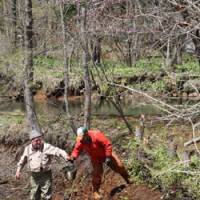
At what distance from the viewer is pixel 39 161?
11453 millimetres

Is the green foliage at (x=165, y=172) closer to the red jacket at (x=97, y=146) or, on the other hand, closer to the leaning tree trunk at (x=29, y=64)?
the red jacket at (x=97, y=146)

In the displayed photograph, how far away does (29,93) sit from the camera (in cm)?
1777

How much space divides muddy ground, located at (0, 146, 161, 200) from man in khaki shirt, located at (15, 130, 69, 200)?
1.83 metres

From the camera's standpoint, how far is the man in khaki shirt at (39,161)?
11.4 metres

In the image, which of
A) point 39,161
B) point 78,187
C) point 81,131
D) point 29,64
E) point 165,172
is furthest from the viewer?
point 29,64

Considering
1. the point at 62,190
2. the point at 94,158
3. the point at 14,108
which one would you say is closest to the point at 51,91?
the point at 14,108

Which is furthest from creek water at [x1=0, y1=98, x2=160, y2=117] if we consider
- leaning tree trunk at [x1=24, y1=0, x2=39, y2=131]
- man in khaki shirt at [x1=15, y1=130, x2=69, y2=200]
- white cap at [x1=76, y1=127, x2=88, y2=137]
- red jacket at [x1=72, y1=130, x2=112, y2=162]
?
man in khaki shirt at [x1=15, y1=130, x2=69, y2=200]

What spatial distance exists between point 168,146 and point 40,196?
9.20ft

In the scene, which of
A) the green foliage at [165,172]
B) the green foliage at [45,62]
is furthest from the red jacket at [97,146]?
the green foliage at [45,62]

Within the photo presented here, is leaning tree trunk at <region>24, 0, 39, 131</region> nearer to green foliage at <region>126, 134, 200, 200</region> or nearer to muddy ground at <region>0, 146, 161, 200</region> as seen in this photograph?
muddy ground at <region>0, 146, 161, 200</region>

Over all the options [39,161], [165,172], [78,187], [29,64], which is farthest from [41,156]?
[29,64]

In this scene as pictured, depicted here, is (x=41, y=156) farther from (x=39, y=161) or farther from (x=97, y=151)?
(x=97, y=151)

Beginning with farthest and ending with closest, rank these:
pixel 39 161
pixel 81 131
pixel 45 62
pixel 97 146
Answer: pixel 45 62
pixel 97 146
pixel 81 131
pixel 39 161

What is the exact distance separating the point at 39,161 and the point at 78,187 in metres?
2.99
